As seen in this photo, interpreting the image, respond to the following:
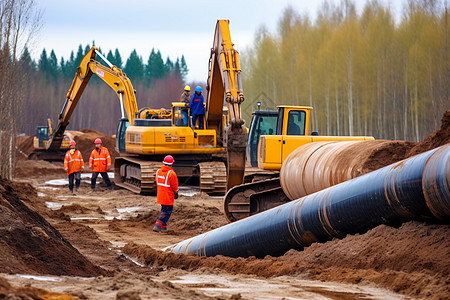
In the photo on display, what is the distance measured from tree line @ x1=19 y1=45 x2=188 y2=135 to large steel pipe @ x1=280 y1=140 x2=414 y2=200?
67.3 metres

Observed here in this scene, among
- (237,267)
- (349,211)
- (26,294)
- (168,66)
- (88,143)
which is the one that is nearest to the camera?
(26,294)

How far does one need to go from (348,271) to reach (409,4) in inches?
1485

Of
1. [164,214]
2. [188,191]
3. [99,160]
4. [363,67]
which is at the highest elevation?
[363,67]

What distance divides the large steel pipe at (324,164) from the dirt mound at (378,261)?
1.63 meters

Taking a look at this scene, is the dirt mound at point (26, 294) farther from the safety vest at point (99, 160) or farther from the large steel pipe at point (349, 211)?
the safety vest at point (99, 160)

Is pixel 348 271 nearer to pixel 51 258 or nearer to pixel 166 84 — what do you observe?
pixel 51 258

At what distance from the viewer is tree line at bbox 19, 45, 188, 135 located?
83.4 m

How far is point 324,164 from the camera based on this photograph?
9.99 metres

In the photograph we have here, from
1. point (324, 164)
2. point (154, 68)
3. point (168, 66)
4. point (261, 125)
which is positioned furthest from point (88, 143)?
point (168, 66)

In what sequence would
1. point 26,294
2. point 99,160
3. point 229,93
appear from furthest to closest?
point 99,160 < point 229,93 < point 26,294

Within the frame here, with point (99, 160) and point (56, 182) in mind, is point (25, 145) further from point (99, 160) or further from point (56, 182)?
point (99, 160)

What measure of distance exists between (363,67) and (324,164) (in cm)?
3625

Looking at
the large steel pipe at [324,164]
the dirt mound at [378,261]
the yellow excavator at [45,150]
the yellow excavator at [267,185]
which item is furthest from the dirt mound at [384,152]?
the yellow excavator at [45,150]

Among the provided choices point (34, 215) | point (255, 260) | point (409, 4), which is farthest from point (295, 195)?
point (409, 4)
